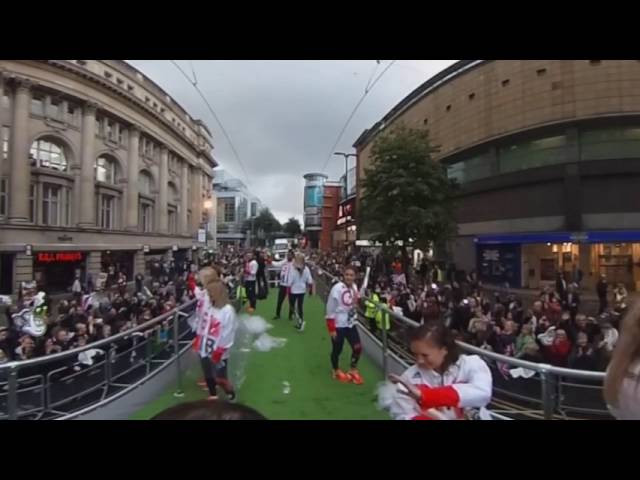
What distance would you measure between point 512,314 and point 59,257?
4.74 metres

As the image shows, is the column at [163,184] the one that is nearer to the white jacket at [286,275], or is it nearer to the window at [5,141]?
the window at [5,141]

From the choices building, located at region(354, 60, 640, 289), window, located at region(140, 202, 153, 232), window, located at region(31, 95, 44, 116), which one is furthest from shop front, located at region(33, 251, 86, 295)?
building, located at region(354, 60, 640, 289)

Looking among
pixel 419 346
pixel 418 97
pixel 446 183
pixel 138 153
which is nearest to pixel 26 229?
pixel 138 153

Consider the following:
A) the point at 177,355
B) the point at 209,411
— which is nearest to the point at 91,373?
the point at 177,355

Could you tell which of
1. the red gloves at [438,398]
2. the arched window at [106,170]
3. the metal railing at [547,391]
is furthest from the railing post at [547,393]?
the arched window at [106,170]

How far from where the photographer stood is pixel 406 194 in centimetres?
775

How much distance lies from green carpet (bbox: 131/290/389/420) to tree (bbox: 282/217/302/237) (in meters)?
1.71

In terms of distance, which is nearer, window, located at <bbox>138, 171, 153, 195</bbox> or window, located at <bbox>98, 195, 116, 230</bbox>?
window, located at <bbox>98, 195, 116, 230</bbox>

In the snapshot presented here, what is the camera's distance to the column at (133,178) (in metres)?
3.59

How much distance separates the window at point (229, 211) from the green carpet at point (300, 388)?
1.73 meters

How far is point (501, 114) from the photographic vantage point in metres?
4.65

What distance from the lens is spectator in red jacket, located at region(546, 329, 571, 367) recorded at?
11.1 ft

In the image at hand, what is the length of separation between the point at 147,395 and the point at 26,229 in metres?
1.63

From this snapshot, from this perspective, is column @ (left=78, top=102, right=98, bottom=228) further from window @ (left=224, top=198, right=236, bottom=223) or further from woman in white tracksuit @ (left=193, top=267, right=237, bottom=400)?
window @ (left=224, top=198, right=236, bottom=223)
